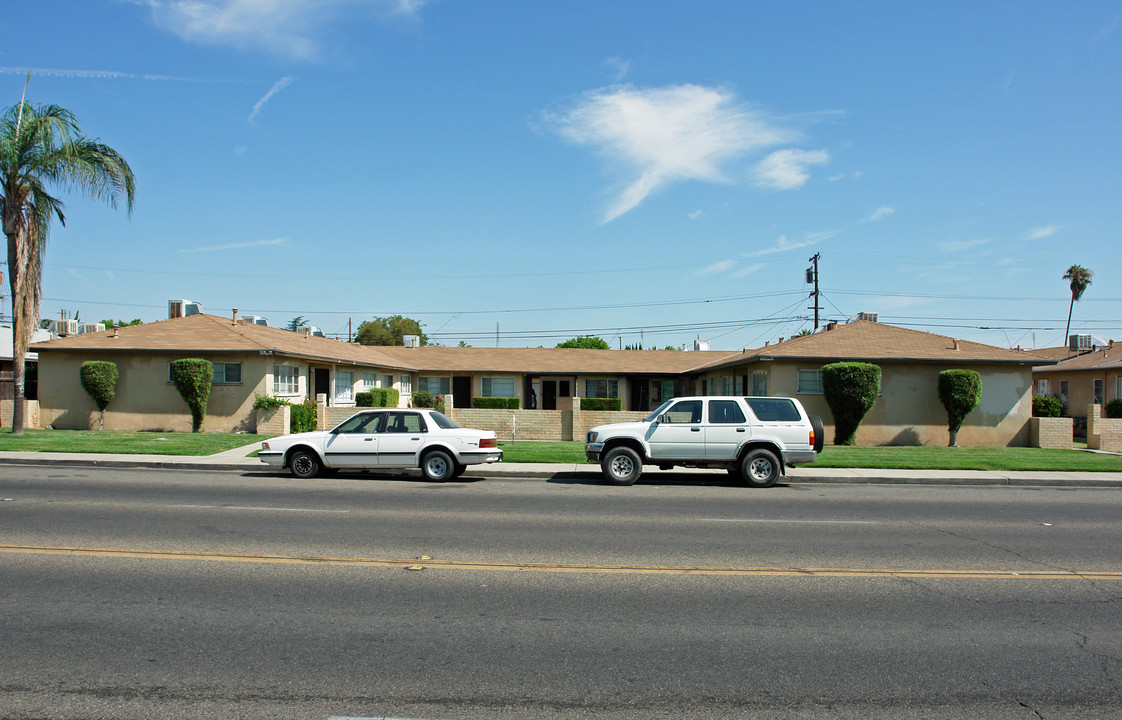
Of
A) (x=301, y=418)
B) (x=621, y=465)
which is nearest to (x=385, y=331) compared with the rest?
(x=301, y=418)

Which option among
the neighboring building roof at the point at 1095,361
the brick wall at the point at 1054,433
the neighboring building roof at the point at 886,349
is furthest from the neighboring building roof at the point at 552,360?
the brick wall at the point at 1054,433

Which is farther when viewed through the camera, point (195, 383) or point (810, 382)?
point (810, 382)

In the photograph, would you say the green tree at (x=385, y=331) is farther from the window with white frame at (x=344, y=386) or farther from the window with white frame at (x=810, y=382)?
the window with white frame at (x=810, y=382)

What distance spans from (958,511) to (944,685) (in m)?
8.49

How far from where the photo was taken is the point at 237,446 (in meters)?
21.7

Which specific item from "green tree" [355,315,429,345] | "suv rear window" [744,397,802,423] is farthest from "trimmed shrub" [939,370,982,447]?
"green tree" [355,315,429,345]

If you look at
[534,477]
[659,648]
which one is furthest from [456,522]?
[534,477]

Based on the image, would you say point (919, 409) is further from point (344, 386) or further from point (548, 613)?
point (344, 386)

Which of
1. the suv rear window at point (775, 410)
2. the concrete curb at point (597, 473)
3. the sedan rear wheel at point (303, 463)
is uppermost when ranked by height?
the suv rear window at point (775, 410)

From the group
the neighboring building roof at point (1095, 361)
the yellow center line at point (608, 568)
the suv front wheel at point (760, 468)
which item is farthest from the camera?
the neighboring building roof at point (1095, 361)

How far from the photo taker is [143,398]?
88.9 ft

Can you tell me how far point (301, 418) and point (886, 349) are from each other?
2087 cm

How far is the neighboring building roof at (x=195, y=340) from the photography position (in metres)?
26.5

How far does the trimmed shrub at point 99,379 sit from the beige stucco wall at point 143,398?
39cm
